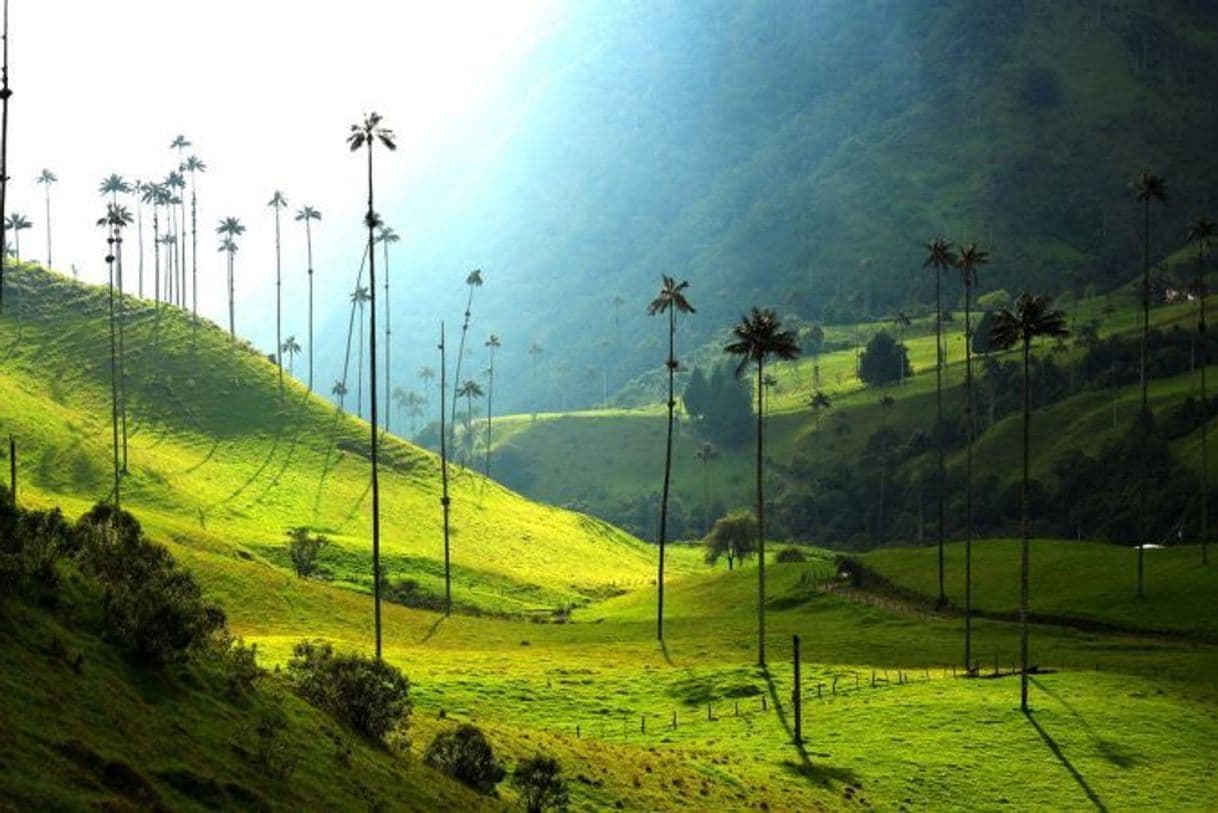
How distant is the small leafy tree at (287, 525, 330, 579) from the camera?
13712cm

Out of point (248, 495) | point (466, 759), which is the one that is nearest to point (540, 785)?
point (466, 759)

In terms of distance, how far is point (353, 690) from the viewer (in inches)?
1873

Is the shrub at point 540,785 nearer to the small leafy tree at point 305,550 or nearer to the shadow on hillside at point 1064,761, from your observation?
the shadow on hillside at point 1064,761

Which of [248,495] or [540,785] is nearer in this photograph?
[540,785]

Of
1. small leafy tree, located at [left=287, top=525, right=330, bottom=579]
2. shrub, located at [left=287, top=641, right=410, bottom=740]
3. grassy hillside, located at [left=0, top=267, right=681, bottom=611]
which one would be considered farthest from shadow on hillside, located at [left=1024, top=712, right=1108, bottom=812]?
small leafy tree, located at [left=287, top=525, right=330, bottom=579]

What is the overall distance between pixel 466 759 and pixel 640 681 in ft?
151

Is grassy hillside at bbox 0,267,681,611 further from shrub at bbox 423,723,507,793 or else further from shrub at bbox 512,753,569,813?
shrub at bbox 512,753,569,813

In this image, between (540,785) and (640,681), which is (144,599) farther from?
(640,681)

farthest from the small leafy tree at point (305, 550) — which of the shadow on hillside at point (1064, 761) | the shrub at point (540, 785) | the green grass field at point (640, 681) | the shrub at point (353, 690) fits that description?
the shrub at point (540, 785)

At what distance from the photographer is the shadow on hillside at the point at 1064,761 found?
220ft

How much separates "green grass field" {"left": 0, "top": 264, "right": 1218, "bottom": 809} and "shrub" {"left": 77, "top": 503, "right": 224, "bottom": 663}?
1.15 m

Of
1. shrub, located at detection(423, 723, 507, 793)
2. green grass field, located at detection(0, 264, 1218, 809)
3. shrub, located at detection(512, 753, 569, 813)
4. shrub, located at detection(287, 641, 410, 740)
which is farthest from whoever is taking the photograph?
shrub, located at detection(512, 753, 569, 813)

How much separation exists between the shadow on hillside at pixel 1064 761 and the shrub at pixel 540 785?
33.8 meters

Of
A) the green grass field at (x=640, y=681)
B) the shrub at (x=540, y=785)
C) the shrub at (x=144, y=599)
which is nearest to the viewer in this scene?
the shrub at (x=144, y=599)
